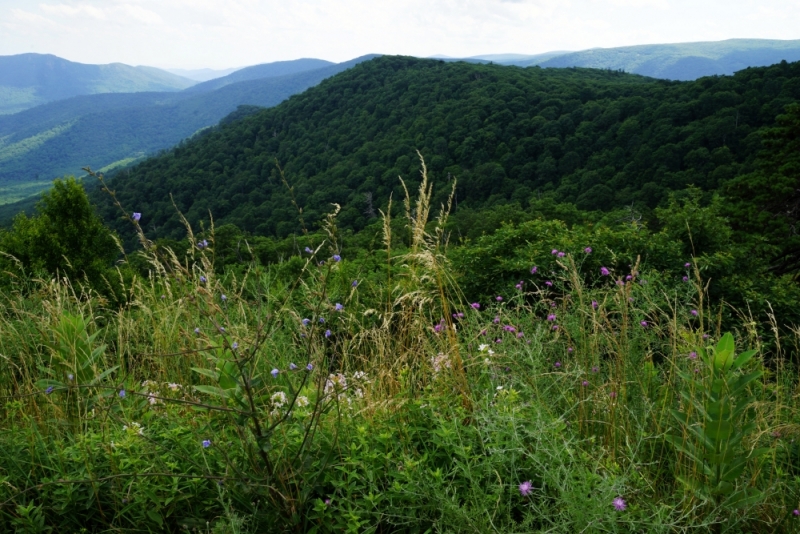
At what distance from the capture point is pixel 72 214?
15258mm

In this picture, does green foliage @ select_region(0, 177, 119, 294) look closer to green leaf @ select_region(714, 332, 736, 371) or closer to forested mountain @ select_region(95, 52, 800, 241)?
green leaf @ select_region(714, 332, 736, 371)

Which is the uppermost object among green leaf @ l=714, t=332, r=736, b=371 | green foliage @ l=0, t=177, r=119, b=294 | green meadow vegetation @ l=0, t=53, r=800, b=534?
green leaf @ l=714, t=332, r=736, b=371

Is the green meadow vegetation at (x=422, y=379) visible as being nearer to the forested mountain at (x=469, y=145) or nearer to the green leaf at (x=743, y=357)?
the green leaf at (x=743, y=357)

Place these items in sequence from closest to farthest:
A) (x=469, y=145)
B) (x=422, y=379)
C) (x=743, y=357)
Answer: (x=743, y=357)
(x=422, y=379)
(x=469, y=145)

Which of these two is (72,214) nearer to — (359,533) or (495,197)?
(359,533)

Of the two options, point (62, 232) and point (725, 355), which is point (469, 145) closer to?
point (62, 232)

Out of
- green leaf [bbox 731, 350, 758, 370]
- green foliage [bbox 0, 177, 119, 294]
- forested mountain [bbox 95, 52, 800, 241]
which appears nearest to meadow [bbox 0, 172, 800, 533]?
green leaf [bbox 731, 350, 758, 370]

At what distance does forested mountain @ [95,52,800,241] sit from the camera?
4797 centimetres

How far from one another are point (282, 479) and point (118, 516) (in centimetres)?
49

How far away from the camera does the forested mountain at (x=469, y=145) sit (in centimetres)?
4797

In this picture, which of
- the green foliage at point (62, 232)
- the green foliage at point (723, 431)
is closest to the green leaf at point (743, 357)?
the green foliage at point (723, 431)

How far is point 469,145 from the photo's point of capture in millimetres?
64938

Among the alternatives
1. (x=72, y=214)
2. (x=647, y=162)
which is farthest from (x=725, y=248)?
(x=647, y=162)

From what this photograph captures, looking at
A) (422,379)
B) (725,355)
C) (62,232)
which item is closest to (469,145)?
(62,232)
